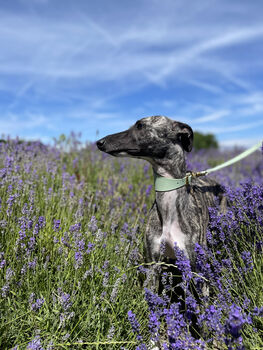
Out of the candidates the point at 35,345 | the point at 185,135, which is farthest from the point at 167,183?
the point at 35,345

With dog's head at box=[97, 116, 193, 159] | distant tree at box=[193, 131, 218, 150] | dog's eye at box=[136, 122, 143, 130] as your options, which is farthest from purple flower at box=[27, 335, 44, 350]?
distant tree at box=[193, 131, 218, 150]

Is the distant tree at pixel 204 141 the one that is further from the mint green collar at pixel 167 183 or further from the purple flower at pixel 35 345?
the purple flower at pixel 35 345

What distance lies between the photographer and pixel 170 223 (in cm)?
243

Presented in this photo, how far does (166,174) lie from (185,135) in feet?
1.21

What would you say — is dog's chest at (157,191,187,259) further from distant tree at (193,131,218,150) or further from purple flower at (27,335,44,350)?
distant tree at (193,131,218,150)

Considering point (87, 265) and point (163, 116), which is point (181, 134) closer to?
point (163, 116)

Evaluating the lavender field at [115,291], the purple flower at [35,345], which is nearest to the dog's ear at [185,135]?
the lavender field at [115,291]

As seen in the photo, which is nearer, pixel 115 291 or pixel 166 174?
pixel 115 291

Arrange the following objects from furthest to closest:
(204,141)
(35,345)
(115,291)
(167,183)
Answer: (204,141) < (167,183) < (115,291) < (35,345)

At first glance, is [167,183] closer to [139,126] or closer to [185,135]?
[185,135]

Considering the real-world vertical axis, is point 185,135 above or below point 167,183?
above

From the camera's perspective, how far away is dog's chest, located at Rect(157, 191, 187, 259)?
2.39 meters

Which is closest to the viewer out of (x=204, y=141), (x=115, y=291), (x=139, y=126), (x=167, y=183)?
(x=115, y=291)

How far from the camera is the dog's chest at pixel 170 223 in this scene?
2.39 m
